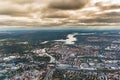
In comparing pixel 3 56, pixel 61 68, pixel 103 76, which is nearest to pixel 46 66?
pixel 61 68

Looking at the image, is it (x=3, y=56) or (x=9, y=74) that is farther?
(x=3, y=56)

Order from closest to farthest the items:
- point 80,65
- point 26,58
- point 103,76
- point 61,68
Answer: point 103,76 < point 61,68 < point 80,65 < point 26,58

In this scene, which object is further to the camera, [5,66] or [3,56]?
[3,56]

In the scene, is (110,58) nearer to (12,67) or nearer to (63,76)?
(63,76)

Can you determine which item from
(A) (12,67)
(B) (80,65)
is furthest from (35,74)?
(B) (80,65)

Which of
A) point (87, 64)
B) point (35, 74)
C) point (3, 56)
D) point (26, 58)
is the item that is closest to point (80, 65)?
point (87, 64)

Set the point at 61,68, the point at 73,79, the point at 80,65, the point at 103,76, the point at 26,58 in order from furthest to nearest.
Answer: the point at 26,58, the point at 80,65, the point at 61,68, the point at 103,76, the point at 73,79

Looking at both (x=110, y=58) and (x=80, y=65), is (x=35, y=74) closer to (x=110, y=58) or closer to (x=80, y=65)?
(x=80, y=65)

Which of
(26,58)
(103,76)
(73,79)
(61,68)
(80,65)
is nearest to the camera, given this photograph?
(73,79)
